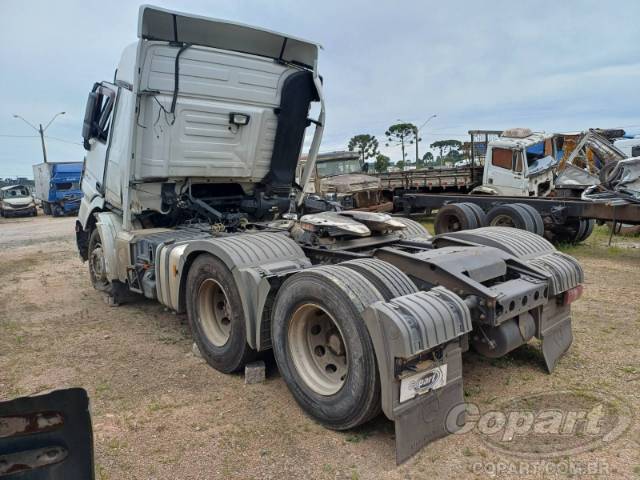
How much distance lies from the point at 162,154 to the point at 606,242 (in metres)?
9.69

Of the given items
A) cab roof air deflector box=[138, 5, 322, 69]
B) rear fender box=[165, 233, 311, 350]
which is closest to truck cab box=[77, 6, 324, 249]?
cab roof air deflector box=[138, 5, 322, 69]

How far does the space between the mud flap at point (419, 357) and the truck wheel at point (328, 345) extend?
0.45 feet

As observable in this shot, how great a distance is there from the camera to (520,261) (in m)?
3.77

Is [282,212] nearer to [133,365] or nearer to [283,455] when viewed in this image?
[133,365]

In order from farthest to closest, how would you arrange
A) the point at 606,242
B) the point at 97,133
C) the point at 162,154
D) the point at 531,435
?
the point at 606,242
the point at 97,133
the point at 162,154
the point at 531,435

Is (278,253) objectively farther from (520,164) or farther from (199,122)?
(520,164)

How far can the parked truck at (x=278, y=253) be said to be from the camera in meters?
2.90

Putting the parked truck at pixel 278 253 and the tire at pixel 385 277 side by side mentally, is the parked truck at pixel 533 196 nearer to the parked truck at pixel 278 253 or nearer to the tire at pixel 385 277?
the parked truck at pixel 278 253

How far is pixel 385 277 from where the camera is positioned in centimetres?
323

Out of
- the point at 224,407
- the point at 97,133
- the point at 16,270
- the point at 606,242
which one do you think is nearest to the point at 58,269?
the point at 16,270

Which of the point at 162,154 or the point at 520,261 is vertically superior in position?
the point at 162,154

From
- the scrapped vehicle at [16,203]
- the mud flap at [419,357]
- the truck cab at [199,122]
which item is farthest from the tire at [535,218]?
the scrapped vehicle at [16,203]

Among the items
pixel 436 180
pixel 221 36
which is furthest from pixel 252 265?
pixel 436 180

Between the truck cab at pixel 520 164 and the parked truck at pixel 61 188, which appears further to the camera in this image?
the parked truck at pixel 61 188
